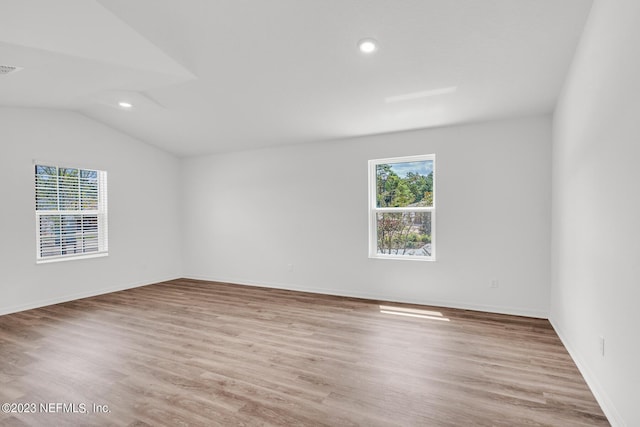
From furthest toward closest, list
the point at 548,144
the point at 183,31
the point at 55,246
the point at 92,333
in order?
the point at 55,246 → the point at 548,144 → the point at 92,333 → the point at 183,31

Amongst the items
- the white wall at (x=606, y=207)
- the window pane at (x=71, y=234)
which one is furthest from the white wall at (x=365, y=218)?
the window pane at (x=71, y=234)

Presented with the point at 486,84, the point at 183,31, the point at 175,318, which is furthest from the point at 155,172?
the point at 486,84

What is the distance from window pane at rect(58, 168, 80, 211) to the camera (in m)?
4.73

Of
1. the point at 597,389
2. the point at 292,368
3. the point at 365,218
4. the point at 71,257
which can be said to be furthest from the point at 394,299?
the point at 71,257

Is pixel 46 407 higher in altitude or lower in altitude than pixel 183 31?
lower

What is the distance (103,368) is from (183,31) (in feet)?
9.16

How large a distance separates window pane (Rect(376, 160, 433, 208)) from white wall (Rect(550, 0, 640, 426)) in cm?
165

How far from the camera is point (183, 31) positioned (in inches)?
108

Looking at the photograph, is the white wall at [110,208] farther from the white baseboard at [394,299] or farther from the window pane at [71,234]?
the white baseboard at [394,299]

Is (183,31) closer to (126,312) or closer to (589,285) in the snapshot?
(126,312)

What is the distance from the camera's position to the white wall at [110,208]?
4172 millimetres

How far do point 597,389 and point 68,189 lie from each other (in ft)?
20.5

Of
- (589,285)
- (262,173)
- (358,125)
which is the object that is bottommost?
(589,285)

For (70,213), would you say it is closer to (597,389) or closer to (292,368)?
(292,368)
